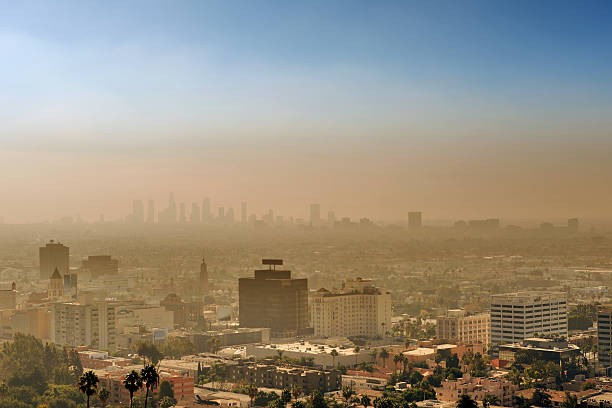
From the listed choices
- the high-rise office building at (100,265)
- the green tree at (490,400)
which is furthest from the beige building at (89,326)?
the high-rise office building at (100,265)

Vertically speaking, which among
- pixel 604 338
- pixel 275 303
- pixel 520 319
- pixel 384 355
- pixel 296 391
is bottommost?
pixel 296 391

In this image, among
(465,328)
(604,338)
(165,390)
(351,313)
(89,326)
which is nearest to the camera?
(165,390)

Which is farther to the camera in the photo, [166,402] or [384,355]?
[384,355]

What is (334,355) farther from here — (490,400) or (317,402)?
(317,402)

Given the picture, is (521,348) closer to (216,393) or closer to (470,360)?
(470,360)

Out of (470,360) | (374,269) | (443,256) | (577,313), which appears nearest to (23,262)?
(374,269)

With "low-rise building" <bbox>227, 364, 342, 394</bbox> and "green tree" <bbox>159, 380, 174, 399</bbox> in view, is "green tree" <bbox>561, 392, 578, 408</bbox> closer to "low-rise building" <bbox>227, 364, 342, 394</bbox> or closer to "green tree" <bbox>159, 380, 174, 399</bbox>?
"low-rise building" <bbox>227, 364, 342, 394</bbox>

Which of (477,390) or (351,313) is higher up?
(351,313)

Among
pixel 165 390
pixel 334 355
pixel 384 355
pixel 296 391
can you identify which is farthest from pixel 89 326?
pixel 296 391
